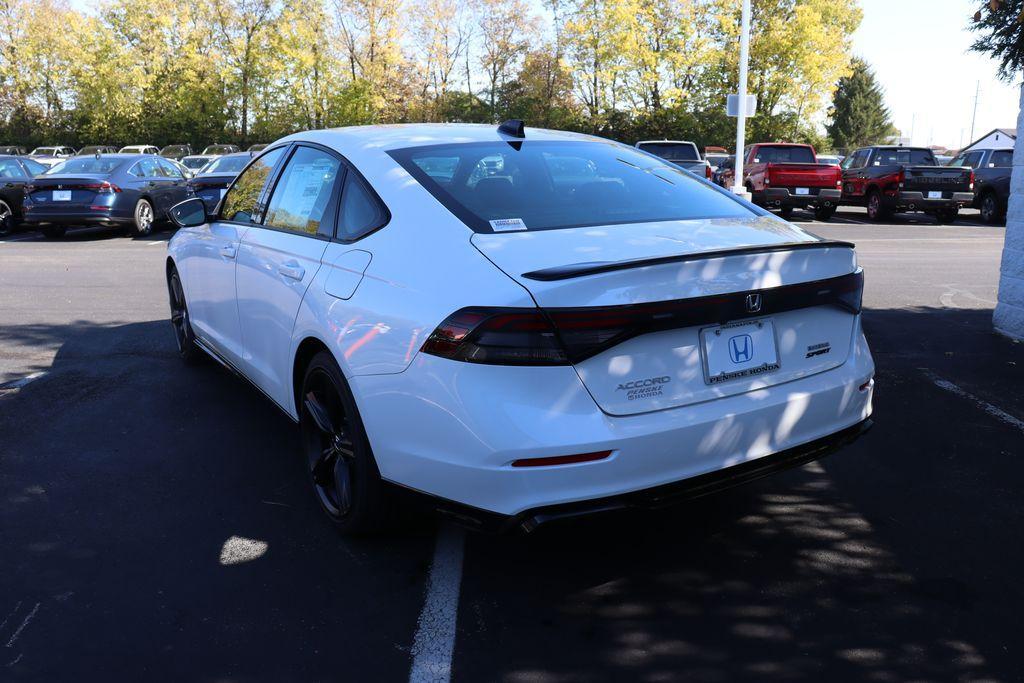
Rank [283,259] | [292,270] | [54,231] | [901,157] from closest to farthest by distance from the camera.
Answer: [292,270], [283,259], [54,231], [901,157]

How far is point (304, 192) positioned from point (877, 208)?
1886 centimetres

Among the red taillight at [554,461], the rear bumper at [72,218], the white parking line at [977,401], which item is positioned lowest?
the white parking line at [977,401]

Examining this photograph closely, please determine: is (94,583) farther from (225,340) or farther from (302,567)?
(225,340)

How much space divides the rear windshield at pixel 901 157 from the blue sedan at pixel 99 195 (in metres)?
16.2

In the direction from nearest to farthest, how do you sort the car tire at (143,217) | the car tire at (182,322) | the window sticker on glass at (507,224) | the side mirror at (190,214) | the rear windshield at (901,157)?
the window sticker on glass at (507,224)
the side mirror at (190,214)
the car tire at (182,322)
the car tire at (143,217)
the rear windshield at (901,157)

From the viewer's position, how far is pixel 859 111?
219 feet

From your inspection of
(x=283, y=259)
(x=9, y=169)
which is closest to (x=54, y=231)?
(x=9, y=169)

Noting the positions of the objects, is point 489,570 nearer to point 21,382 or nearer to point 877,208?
point 21,382

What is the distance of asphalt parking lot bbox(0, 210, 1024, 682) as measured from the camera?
2.66 meters

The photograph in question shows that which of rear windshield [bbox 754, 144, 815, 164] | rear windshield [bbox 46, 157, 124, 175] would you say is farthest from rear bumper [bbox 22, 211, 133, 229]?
rear windshield [bbox 754, 144, 815, 164]

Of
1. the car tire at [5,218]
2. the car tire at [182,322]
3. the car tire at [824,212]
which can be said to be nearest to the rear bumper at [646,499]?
the car tire at [182,322]

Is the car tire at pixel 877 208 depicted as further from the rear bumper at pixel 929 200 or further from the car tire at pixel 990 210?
the car tire at pixel 990 210

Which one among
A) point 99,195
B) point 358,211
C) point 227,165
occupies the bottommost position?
point 358,211

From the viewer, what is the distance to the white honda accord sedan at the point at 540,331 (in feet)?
8.50
